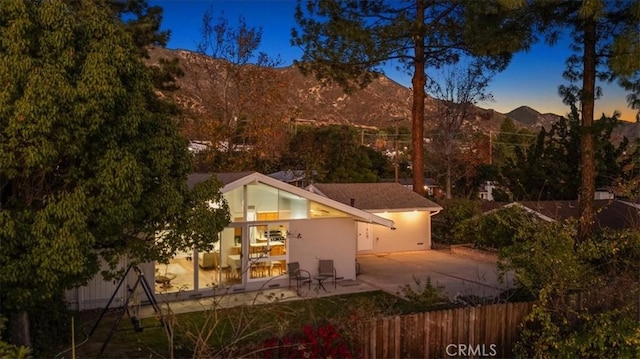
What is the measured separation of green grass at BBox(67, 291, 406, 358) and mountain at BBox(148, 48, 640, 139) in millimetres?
14212

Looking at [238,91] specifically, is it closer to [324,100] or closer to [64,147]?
[324,100]

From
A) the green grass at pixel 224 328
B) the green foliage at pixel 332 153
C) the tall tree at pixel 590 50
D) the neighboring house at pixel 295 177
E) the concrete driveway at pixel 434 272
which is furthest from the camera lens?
the green foliage at pixel 332 153

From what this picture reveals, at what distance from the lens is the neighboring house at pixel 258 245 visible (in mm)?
14672

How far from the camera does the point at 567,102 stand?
1479 cm

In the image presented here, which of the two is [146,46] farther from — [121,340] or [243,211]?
[121,340]

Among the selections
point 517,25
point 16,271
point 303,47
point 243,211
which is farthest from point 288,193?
point 303,47

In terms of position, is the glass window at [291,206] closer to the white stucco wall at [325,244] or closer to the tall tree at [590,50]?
the white stucco wall at [325,244]

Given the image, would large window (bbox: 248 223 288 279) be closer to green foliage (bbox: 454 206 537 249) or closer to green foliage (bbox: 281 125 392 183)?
green foliage (bbox: 454 206 537 249)

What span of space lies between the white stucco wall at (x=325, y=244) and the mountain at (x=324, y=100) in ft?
36.2

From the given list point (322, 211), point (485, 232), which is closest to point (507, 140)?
point (485, 232)

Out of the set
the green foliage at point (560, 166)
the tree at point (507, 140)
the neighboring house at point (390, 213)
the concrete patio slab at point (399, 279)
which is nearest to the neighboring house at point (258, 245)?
the concrete patio slab at point (399, 279)

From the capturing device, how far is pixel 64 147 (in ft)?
24.6

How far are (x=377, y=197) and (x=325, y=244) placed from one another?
8.23 meters

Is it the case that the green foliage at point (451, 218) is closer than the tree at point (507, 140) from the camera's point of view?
Yes
